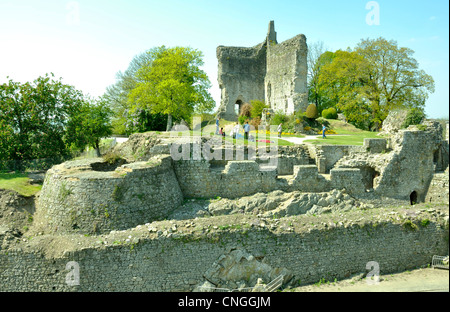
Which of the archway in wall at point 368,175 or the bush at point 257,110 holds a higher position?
the bush at point 257,110

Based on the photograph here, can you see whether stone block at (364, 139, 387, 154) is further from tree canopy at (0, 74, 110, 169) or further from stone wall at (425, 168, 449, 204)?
tree canopy at (0, 74, 110, 169)

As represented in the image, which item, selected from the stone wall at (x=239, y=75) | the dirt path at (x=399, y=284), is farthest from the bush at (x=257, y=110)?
the dirt path at (x=399, y=284)

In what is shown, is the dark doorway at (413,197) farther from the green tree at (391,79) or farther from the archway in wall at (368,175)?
the green tree at (391,79)

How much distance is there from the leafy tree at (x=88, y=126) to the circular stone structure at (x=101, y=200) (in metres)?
6.16

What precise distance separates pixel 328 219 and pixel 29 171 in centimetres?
1412

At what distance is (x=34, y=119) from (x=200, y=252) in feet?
40.7

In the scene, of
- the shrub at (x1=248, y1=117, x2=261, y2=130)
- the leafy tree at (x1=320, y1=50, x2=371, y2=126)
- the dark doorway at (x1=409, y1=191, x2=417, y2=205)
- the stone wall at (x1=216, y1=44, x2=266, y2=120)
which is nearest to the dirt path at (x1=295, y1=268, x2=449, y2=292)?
the dark doorway at (x1=409, y1=191, x2=417, y2=205)

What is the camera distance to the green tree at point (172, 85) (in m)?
21.5

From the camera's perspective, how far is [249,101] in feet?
108

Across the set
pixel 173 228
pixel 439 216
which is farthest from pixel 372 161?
pixel 173 228

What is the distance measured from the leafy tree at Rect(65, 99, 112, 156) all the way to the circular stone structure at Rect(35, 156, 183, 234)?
616cm

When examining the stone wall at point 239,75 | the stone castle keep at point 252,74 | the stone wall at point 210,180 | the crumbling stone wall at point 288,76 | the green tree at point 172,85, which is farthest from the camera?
the stone wall at point 239,75

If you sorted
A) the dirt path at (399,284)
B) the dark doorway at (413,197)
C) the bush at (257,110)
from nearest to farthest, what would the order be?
the dirt path at (399,284) → the dark doorway at (413,197) → the bush at (257,110)

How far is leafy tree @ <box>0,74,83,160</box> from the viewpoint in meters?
16.2
